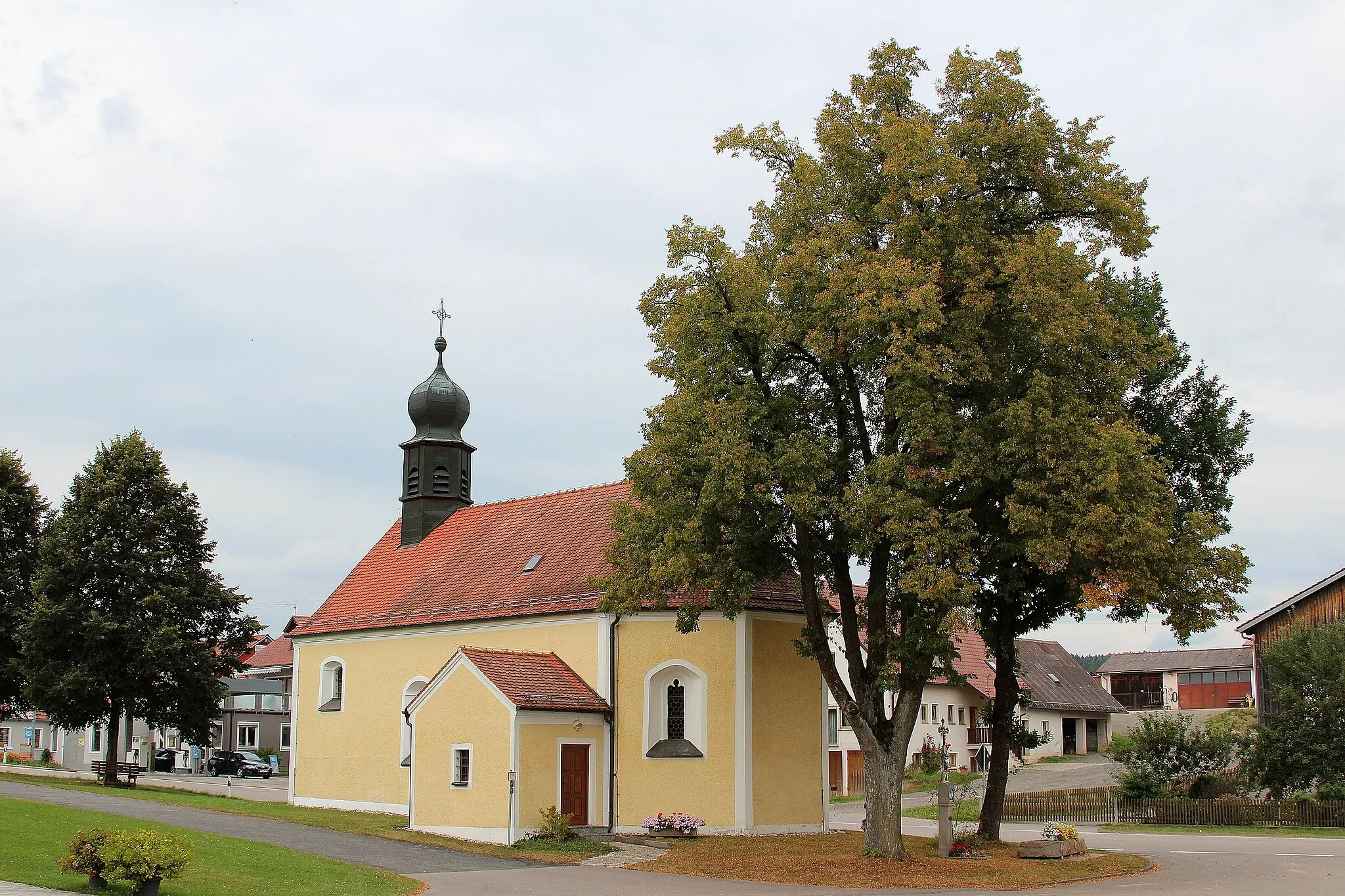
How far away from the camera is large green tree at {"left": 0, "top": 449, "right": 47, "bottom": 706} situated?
136 feet

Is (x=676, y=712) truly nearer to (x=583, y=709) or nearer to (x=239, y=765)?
(x=583, y=709)

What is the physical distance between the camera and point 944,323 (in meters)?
22.0

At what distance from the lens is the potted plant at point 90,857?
15430 mm

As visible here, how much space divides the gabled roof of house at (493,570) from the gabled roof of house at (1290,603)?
58.7 feet

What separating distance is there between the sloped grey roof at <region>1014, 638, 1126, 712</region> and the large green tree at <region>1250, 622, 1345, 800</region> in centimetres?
2576

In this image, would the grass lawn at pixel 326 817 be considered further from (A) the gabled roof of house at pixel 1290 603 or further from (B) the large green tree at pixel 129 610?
(A) the gabled roof of house at pixel 1290 603

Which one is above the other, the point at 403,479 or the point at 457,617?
the point at 403,479

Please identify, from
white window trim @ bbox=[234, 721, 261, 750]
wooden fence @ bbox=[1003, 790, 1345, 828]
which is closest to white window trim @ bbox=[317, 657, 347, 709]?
wooden fence @ bbox=[1003, 790, 1345, 828]

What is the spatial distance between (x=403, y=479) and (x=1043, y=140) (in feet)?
78.6

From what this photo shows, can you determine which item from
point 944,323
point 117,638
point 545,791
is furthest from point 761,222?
point 117,638


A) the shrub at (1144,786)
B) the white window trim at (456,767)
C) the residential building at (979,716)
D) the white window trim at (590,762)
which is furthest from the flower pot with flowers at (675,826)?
the residential building at (979,716)

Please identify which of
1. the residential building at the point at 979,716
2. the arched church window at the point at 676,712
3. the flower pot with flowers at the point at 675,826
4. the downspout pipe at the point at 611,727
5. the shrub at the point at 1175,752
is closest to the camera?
the flower pot with flowers at the point at 675,826

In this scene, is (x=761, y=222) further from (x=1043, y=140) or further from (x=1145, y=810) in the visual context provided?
(x=1145, y=810)

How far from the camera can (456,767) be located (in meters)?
28.0
